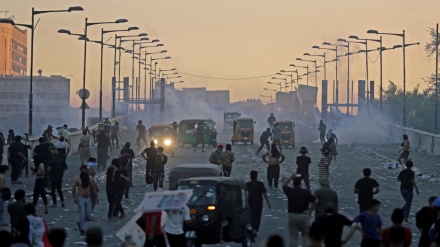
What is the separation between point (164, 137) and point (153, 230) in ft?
170

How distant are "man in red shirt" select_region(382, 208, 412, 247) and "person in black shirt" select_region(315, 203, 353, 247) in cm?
91

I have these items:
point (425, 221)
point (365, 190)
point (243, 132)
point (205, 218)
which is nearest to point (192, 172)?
point (365, 190)

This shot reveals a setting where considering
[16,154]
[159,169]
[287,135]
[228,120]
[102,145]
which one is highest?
[228,120]

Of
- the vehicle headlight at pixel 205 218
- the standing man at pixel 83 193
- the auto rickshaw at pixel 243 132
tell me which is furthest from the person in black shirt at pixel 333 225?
the auto rickshaw at pixel 243 132

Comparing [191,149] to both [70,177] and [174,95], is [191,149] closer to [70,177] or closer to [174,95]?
[70,177]

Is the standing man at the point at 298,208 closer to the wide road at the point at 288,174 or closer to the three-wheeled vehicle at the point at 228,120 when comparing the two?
the wide road at the point at 288,174

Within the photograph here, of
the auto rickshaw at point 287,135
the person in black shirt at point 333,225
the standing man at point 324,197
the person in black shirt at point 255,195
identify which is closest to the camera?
the person in black shirt at point 333,225

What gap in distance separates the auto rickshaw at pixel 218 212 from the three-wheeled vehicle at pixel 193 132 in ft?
166

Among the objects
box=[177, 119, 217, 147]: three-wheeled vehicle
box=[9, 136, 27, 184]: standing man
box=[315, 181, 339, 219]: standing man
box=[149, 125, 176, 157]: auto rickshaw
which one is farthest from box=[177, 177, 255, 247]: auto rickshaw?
box=[177, 119, 217, 147]: three-wheeled vehicle

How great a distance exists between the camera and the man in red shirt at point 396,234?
14.9 m

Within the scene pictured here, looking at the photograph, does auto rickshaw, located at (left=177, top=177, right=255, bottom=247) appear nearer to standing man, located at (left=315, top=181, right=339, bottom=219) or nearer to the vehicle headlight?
the vehicle headlight

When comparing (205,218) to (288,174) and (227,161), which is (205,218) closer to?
(227,161)

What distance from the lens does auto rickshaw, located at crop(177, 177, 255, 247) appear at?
2228cm

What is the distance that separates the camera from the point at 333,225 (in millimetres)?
17250
